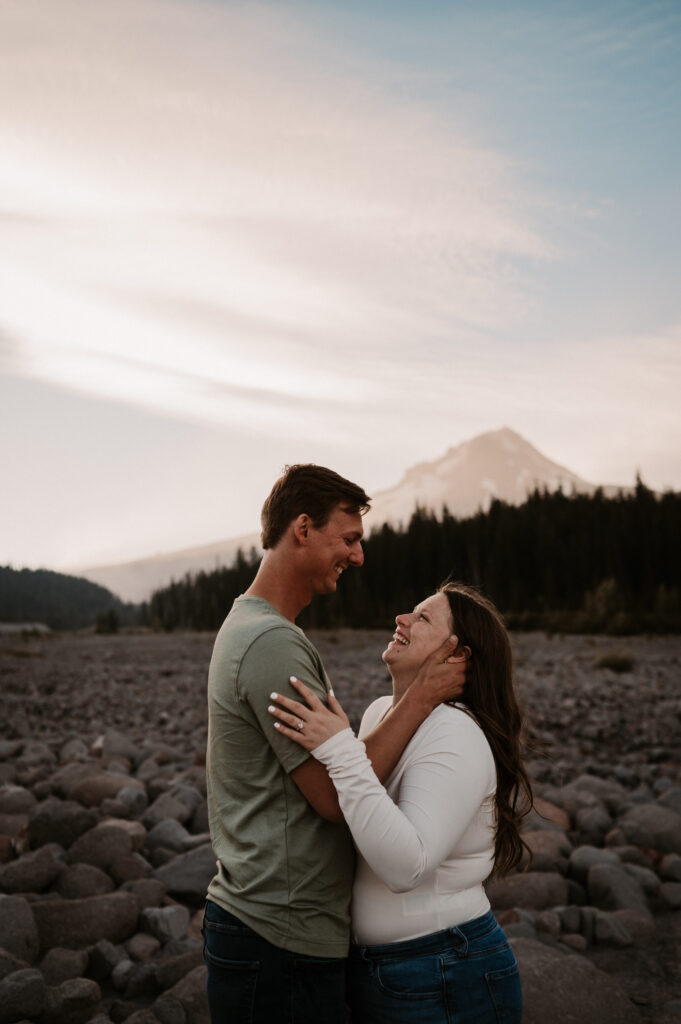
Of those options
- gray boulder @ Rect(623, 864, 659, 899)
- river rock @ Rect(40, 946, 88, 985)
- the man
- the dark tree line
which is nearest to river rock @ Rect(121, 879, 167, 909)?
river rock @ Rect(40, 946, 88, 985)

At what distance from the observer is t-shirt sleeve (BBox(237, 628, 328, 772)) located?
2.51 metres

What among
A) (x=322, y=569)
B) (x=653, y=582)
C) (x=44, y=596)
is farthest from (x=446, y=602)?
(x=44, y=596)

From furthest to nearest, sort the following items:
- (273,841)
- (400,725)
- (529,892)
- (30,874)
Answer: (529,892) < (30,874) < (400,725) < (273,841)

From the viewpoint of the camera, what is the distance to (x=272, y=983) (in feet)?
8.53

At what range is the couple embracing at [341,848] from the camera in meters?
2.48

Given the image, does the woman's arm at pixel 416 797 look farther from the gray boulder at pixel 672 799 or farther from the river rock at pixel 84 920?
the gray boulder at pixel 672 799

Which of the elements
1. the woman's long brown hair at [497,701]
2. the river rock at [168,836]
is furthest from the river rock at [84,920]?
the woman's long brown hair at [497,701]

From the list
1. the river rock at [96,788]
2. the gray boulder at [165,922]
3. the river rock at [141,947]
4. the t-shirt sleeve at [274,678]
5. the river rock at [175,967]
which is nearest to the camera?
the t-shirt sleeve at [274,678]

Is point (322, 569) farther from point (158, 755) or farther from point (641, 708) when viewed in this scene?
point (641, 708)

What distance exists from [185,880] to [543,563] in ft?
185

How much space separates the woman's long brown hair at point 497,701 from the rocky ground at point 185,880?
0.67 m

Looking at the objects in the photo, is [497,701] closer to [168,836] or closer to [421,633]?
[421,633]

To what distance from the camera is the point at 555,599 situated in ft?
191

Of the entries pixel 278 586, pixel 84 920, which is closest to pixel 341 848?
pixel 278 586
